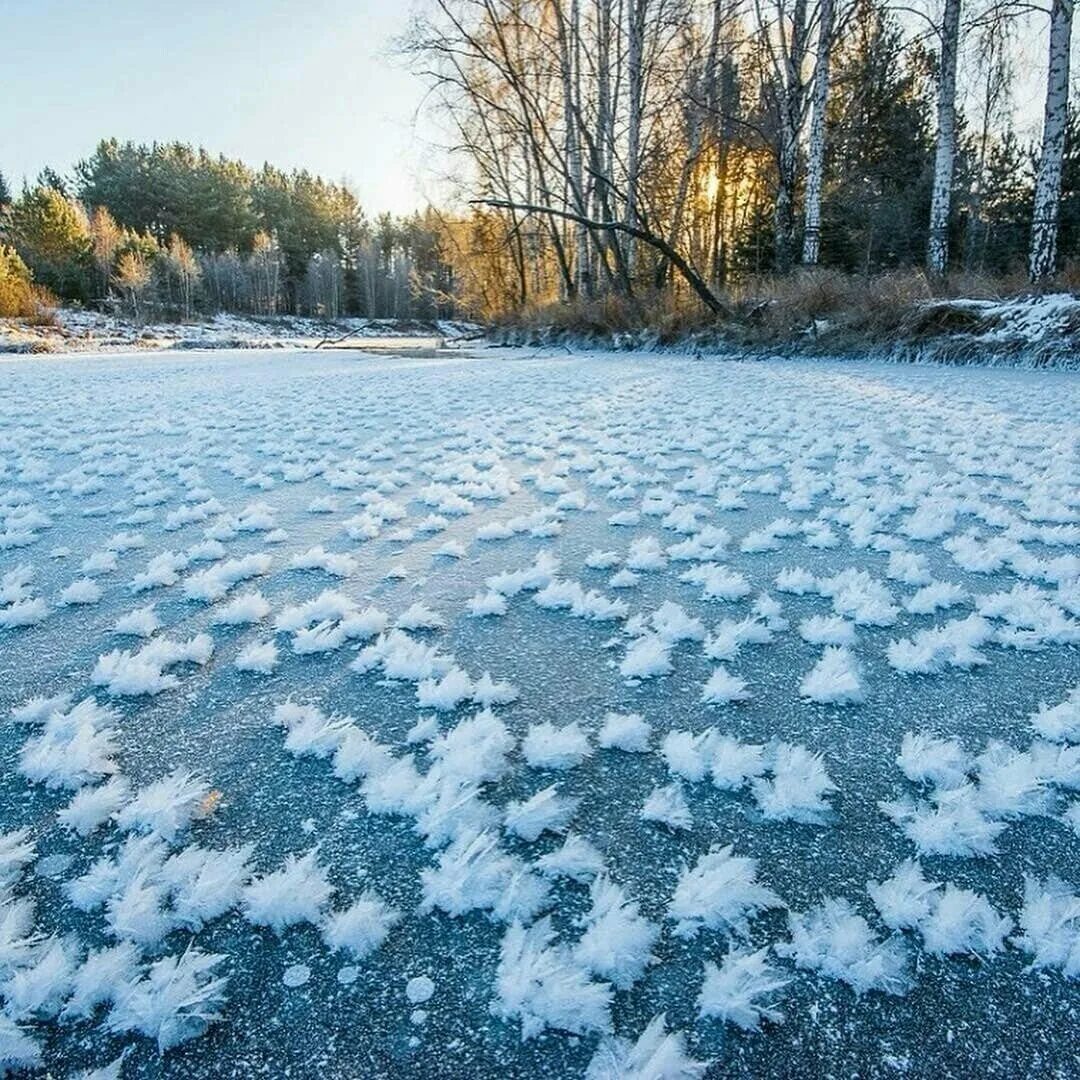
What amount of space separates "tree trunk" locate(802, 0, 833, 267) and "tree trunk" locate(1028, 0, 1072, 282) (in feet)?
9.63

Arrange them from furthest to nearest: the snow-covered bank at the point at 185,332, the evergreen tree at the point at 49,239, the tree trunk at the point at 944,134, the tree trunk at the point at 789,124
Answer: the evergreen tree at the point at 49,239 < the snow-covered bank at the point at 185,332 < the tree trunk at the point at 789,124 < the tree trunk at the point at 944,134

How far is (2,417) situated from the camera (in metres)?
5.32

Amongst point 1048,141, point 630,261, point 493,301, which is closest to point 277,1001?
point 1048,141

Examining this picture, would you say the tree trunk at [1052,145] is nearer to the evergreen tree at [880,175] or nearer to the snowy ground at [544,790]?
the snowy ground at [544,790]

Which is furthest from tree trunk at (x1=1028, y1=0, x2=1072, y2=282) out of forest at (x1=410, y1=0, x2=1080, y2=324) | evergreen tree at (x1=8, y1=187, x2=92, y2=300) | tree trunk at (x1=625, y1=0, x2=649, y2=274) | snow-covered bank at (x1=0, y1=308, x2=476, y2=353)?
evergreen tree at (x1=8, y1=187, x2=92, y2=300)

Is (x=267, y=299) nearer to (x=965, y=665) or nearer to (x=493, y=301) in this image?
(x=493, y=301)

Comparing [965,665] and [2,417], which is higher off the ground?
[2,417]

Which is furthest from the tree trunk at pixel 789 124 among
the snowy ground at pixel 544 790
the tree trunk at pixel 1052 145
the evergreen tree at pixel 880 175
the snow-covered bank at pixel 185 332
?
the snowy ground at pixel 544 790

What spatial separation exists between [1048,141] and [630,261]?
27.7 ft

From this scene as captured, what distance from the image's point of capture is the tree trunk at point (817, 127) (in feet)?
32.2

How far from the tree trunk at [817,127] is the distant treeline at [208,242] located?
2498 cm

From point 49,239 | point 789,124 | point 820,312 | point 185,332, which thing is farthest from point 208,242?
point 820,312

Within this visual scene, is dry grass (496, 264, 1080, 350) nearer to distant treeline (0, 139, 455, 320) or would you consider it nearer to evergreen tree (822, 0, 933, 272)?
evergreen tree (822, 0, 933, 272)

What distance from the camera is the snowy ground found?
717 mm
